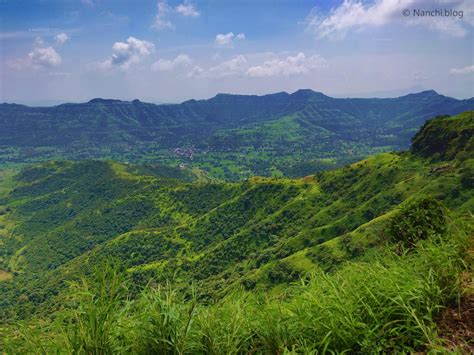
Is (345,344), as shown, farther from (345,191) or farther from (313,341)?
(345,191)

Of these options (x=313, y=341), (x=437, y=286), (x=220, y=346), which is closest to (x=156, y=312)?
(x=220, y=346)

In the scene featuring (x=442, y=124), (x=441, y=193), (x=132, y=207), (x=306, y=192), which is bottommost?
(x=132, y=207)

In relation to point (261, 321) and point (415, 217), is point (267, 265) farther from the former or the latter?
point (261, 321)

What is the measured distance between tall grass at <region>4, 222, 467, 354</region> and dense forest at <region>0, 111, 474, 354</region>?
21 millimetres

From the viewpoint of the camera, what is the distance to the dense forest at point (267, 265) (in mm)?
4086

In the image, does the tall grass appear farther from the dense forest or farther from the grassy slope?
the grassy slope

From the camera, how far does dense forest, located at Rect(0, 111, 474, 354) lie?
4.09 m

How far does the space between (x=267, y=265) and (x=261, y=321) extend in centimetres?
7868

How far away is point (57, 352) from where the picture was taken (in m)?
3.77

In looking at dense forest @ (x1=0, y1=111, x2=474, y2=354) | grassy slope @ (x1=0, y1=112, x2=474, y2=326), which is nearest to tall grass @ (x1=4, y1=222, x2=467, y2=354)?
dense forest @ (x1=0, y1=111, x2=474, y2=354)

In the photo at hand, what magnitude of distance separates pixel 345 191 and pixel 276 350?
358ft

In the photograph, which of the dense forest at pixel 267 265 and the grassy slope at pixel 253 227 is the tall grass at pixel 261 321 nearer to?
the dense forest at pixel 267 265

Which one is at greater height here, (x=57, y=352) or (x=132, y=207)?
(x=57, y=352)

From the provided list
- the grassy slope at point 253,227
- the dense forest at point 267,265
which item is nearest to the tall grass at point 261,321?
the dense forest at point 267,265
